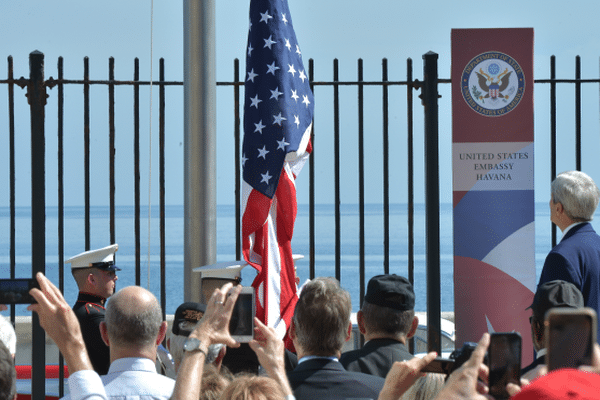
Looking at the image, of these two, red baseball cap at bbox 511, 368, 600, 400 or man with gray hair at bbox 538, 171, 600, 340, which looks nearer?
red baseball cap at bbox 511, 368, 600, 400

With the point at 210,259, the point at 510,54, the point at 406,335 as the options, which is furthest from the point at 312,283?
the point at 510,54

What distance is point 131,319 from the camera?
2.34 metres

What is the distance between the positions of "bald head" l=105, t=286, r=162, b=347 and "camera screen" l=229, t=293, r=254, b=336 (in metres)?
0.27

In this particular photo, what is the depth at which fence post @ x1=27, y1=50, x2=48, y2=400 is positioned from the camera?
450cm

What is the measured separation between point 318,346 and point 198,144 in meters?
1.93

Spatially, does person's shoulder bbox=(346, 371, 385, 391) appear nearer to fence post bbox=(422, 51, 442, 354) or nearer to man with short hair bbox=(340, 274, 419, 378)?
man with short hair bbox=(340, 274, 419, 378)

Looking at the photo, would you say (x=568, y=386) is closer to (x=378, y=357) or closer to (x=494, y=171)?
(x=378, y=357)

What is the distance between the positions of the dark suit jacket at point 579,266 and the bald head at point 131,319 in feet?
6.61

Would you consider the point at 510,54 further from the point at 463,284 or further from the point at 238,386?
the point at 238,386

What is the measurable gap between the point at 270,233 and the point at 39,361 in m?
1.82

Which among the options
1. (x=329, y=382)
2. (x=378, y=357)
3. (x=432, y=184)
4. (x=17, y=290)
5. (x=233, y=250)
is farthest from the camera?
(x=233, y=250)

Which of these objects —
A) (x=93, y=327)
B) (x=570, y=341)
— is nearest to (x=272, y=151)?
(x=93, y=327)

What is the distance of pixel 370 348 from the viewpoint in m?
2.90

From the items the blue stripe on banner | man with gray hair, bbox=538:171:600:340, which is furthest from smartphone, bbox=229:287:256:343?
the blue stripe on banner
